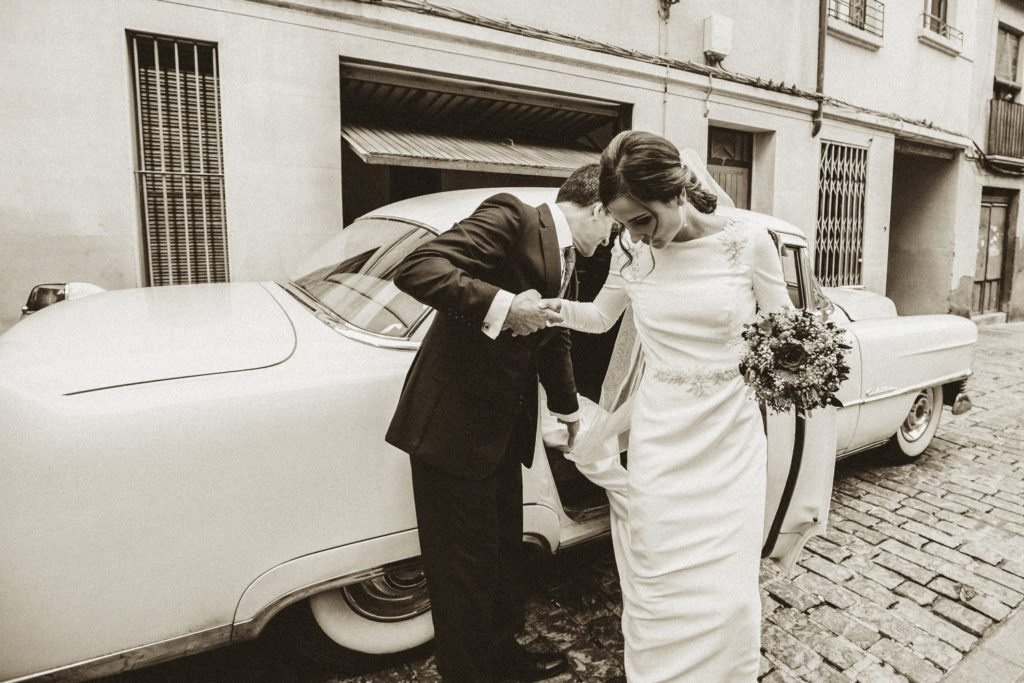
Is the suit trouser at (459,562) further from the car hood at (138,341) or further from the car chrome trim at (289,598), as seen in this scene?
the car hood at (138,341)

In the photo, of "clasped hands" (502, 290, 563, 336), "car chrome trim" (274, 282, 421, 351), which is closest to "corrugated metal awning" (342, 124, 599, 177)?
"car chrome trim" (274, 282, 421, 351)

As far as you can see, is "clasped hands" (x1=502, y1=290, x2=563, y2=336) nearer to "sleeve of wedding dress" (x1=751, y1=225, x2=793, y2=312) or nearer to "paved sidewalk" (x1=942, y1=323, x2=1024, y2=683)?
"sleeve of wedding dress" (x1=751, y1=225, x2=793, y2=312)

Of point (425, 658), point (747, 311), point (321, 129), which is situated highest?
point (321, 129)

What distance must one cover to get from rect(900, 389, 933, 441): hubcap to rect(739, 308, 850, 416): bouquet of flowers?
3399 mm

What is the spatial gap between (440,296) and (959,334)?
4.61m

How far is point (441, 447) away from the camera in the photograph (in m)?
2.03

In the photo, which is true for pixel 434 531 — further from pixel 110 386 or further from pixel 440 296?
pixel 110 386

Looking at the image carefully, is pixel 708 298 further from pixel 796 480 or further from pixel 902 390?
pixel 902 390

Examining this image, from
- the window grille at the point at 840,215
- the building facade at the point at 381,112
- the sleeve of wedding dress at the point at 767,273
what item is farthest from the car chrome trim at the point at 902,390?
the window grille at the point at 840,215

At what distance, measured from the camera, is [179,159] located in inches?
195

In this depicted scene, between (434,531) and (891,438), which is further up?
(434,531)

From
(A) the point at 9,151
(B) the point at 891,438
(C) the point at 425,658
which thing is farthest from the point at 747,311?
(A) the point at 9,151

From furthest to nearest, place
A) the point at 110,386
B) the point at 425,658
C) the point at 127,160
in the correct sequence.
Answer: the point at 127,160 < the point at 425,658 < the point at 110,386

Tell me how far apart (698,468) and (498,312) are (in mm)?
941
